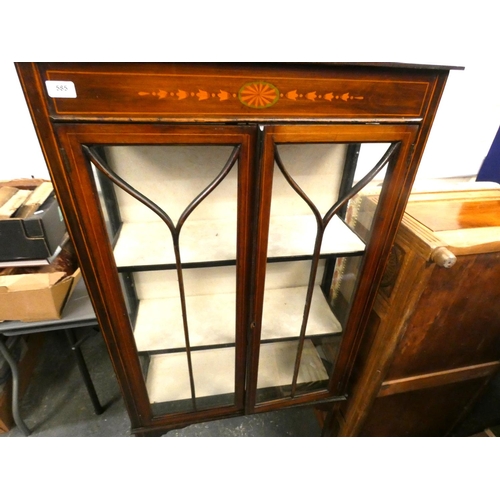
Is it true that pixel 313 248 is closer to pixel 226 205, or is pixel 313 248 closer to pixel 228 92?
pixel 226 205

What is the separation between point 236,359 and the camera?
0.88 metres

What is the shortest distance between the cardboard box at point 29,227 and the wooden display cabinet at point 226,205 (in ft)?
1.10

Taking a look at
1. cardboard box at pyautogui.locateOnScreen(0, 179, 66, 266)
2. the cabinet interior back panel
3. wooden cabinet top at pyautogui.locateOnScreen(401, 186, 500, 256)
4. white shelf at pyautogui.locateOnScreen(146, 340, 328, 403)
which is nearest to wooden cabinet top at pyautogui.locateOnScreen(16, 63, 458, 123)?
the cabinet interior back panel

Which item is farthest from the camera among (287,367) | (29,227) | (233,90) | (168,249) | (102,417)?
(102,417)

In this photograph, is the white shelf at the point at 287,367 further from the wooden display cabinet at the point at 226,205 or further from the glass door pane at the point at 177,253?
the glass door pane at the point at 177,253

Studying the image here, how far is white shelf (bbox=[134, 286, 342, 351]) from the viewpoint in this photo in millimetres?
903

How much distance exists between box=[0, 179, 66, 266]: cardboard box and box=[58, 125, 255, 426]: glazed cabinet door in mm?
335

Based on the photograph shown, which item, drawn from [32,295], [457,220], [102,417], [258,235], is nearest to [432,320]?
[457,220]

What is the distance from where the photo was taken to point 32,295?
99 cm

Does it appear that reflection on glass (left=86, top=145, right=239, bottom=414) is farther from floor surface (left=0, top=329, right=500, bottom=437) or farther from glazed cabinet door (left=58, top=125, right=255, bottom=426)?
floor surface (left=0, top=329, right=500, bottom=437)

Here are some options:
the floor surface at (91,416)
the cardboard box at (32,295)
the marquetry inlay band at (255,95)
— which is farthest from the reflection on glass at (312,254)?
the cardboard box at (32,295)

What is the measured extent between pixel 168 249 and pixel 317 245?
1.19 ft

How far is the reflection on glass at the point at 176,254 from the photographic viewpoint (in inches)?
26.4
